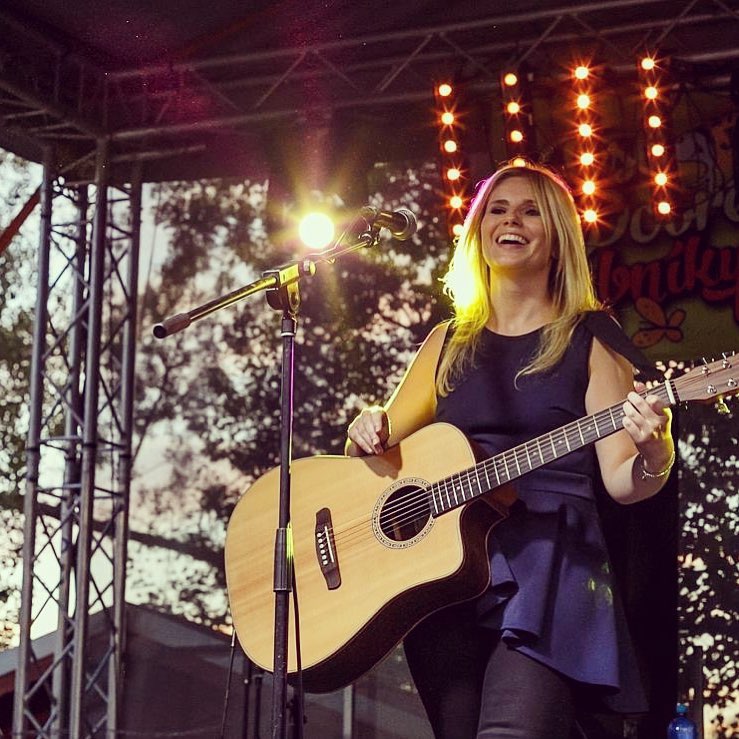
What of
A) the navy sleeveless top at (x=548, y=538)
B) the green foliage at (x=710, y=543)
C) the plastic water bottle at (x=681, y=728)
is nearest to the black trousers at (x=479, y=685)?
the navy sleeveless top at (x=548, y=538)

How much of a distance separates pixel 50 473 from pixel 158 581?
103cm

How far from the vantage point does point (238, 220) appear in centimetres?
844

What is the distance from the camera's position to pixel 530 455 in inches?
107

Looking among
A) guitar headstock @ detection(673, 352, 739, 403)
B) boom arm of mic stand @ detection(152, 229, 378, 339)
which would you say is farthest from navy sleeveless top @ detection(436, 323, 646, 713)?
boom arm of mic stand @ detection(152, 229, 378, 339)

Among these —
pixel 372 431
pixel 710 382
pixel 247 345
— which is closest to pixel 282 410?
pixel 372 431

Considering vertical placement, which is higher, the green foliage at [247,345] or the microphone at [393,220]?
the green foliage at [247,345]

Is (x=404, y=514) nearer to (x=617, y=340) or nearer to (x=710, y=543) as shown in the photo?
(x=617, y=340)

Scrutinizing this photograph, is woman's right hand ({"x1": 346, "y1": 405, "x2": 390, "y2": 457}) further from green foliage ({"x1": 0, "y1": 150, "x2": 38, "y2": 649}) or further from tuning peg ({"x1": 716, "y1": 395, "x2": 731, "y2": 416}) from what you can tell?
green foliage ({"x1": 0, "y1": 150, "x2": 38, "y2": 649})

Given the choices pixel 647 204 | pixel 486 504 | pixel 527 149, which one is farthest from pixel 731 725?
pixel 486 504

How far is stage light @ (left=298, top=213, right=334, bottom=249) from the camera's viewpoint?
3.05 meters

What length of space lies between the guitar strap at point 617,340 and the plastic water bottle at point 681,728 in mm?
2804

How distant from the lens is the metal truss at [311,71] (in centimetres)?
572

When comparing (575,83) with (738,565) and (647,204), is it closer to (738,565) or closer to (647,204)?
(647,204)

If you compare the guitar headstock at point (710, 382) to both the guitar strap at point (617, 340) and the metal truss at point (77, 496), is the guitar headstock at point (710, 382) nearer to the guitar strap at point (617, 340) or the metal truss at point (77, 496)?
the guitar strap at point (617, 340)
